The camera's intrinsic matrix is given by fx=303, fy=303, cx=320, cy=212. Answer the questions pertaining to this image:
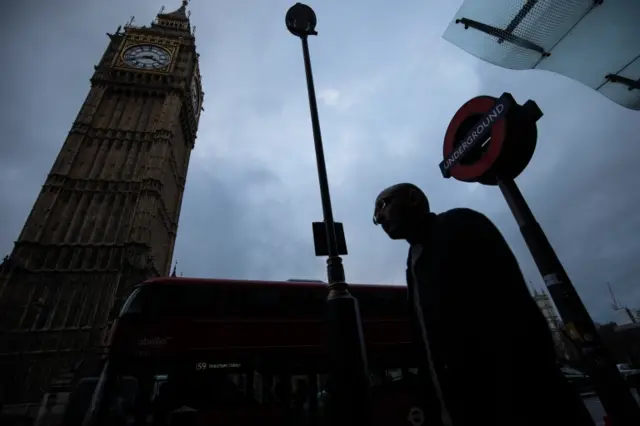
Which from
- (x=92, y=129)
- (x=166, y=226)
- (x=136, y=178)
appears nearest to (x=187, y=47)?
(x=92, y=129)

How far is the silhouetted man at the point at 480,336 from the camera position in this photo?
1.26 meters

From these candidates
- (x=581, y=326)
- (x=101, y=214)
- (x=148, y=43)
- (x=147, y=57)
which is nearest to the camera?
(x=581, y=326)

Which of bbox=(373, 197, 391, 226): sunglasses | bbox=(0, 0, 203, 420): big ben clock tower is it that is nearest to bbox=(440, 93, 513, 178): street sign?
bbox=(373, 197, 391, 226): sunglasses

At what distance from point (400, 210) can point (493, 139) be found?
3671mm

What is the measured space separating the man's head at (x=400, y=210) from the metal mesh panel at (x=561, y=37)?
705 centimetres

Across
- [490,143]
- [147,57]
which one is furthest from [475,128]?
[147,57]

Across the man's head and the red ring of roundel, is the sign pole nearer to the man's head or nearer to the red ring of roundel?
the red ring of roundel

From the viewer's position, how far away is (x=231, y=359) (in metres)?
6.43

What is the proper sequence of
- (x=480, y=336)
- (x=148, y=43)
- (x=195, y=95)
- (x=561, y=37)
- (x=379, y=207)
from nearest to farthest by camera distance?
1. (x=480, y=336)
2. (x=379, y=207)
3. (x=561, y=37)
4. (x=148, y=43)
5. (x=195, y=95)

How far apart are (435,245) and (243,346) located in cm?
606

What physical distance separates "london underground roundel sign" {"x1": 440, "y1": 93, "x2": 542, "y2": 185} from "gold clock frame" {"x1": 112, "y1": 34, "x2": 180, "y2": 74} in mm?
38423

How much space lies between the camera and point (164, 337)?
6289mm

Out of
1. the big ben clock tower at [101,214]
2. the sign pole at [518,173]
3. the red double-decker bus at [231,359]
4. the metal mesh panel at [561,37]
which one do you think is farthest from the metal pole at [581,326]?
the big ben clock tower at [101,214]

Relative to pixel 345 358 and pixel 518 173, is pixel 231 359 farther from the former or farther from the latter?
pixel 518 173
